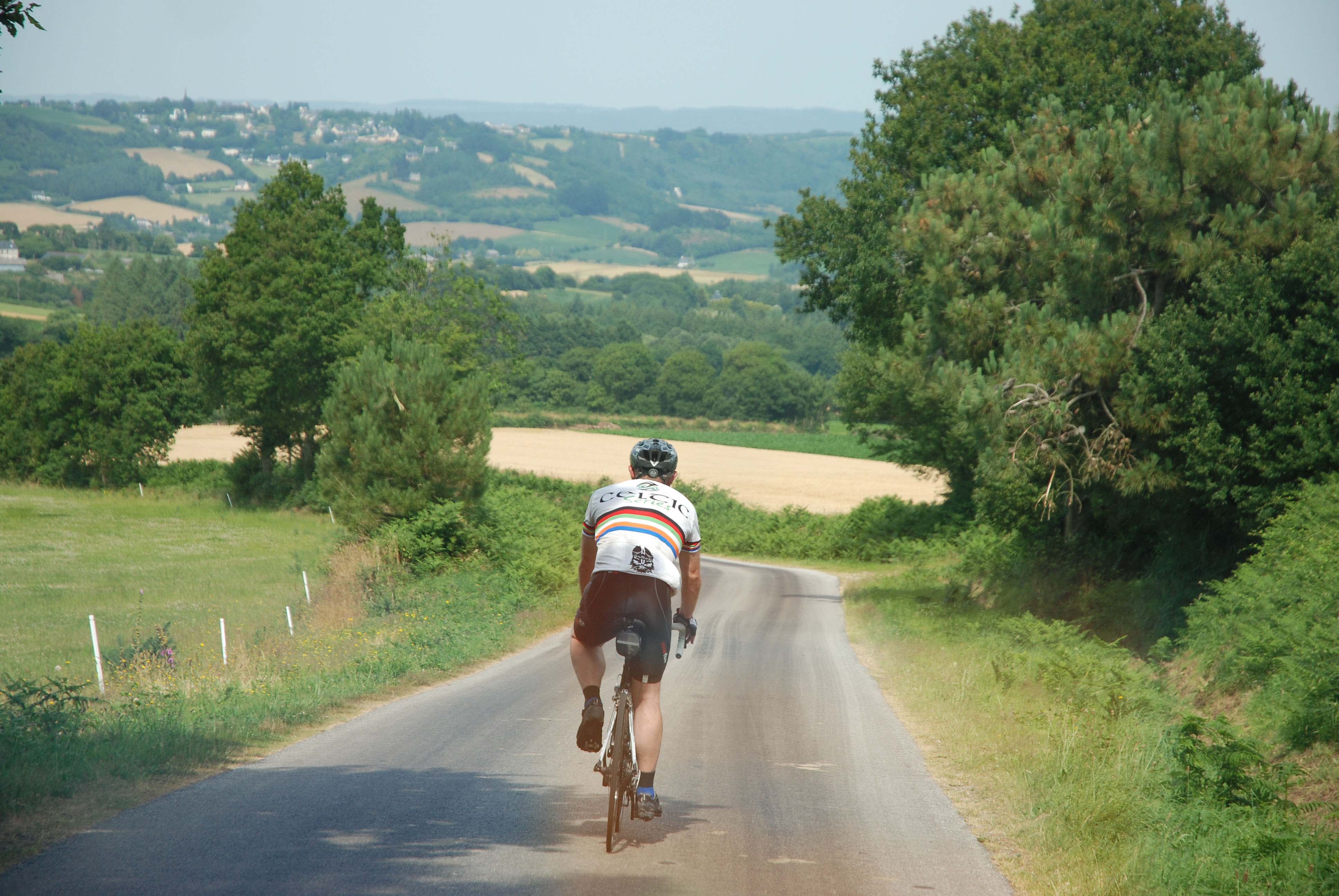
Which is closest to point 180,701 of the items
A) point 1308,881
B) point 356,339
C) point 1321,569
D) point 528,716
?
point 528,716

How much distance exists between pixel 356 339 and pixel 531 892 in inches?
1955

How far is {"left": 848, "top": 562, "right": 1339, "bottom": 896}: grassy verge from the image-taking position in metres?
5.62

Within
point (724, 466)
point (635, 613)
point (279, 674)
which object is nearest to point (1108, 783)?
point (635, 613)

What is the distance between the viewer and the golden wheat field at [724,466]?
2559 inches

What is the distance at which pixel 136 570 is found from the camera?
35.0m

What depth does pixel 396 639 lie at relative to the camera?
16.2 meters

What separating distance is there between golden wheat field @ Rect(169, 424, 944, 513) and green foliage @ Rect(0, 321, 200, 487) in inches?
196

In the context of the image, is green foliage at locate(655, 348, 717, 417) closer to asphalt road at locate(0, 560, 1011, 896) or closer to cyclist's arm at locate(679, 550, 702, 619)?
asphalt road at locate(0, 560, 1011, 896)

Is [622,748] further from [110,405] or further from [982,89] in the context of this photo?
[110,405]

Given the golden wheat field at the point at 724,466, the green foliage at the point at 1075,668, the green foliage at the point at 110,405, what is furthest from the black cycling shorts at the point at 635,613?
the green foliage at the point at 110,405

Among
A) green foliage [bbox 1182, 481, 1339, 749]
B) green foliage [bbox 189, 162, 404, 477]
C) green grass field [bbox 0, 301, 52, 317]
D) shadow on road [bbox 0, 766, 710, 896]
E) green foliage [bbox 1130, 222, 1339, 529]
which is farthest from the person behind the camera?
green grass field [bbox 0, 301, 52, 317]

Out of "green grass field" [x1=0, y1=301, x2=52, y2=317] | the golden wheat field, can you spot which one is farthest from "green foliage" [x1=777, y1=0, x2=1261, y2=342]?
"green grass field" [x1=0, y1=301, x2=52, y2=317]

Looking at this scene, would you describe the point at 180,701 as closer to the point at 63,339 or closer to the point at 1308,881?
the point at 1308,881

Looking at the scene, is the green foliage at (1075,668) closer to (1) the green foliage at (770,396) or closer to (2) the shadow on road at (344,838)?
(2) the shadow on road at (344,838)
